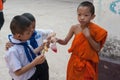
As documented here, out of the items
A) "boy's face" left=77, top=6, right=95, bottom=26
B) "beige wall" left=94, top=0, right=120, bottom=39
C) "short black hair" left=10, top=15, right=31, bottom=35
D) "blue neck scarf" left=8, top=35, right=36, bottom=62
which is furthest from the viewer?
"beige wall" left=94, top=0, right=120, bottom=39

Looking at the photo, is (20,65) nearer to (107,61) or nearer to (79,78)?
(79,78)

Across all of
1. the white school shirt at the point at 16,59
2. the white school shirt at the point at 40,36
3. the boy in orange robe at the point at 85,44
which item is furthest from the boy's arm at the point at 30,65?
the boy in orange robe at the point at 85,44

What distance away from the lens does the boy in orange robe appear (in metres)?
2.60

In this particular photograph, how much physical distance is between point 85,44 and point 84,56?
0.12 meters

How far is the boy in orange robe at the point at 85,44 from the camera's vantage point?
2.60 metres

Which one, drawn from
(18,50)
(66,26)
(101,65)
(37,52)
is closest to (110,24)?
(101,65)

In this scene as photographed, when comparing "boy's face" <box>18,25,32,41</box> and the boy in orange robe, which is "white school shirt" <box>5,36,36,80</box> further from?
the boy in orange robe

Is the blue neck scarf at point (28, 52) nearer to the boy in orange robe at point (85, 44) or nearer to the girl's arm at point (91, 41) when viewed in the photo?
the boy in orange robe at point (85, 44)

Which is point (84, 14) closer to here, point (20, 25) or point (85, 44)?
point (85, 44)

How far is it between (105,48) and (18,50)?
124 cm

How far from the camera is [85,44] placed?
269 centimetres

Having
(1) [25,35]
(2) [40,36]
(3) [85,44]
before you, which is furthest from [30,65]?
(3) [85,44]

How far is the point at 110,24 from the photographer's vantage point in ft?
10.3

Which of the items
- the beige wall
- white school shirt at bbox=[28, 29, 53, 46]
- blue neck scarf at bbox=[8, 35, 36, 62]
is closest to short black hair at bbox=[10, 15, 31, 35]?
blue neck scarf at bbox=[8, 35, 36, 62]
